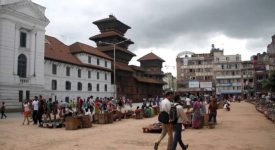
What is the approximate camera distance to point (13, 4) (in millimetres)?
35875

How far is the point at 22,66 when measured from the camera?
3778cm

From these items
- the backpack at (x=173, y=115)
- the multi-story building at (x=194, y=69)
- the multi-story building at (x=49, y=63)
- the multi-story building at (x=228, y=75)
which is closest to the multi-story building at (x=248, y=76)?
the multi-story building at (x=228, y=75)

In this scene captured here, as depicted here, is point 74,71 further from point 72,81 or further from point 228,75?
point 228,75

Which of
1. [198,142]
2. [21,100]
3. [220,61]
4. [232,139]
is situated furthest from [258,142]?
[220,61]

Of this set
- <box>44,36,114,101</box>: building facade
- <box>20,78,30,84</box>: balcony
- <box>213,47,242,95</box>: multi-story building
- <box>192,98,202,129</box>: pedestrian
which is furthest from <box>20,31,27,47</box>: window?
<box>213,47,242,95</box>: multi-story building

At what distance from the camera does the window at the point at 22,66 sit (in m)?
37.2

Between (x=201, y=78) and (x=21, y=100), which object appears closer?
(x=21, y=100)

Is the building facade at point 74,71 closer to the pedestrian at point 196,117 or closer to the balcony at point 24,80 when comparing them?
the balcony at point 24,80

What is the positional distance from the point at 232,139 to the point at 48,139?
7.78 m

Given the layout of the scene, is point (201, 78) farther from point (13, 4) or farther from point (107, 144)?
point (107, 144)

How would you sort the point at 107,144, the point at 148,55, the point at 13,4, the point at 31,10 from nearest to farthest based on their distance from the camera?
the point at 107,144 < the point at 13,4 < the point at 31,10 < the point at 148,55

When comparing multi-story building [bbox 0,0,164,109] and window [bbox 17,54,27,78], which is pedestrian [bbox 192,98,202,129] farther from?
window [bbox 17,54,27,78]

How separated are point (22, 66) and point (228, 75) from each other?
69.1m

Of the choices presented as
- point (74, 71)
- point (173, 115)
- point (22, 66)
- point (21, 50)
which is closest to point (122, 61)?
point (74, 71)
